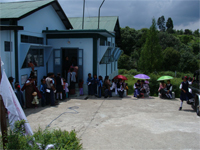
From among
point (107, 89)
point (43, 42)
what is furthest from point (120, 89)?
point (43, 42)

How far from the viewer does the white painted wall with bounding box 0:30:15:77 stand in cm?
930

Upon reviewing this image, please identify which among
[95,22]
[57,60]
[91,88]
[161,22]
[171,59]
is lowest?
[91,88]

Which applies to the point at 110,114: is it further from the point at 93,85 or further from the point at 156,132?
the point at 93,85

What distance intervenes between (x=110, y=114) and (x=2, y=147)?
5.57 m

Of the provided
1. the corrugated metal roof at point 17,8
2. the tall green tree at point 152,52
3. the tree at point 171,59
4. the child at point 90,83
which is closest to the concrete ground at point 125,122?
the child at point 90,83

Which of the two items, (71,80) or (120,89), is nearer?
(71,80)

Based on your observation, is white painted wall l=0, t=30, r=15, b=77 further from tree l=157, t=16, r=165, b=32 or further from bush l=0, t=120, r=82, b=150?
tree l=157, t=16, r=165, b=32

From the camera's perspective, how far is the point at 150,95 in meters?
14.6

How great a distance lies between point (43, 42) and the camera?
13242 mm

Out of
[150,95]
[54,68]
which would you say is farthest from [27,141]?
[150,95]

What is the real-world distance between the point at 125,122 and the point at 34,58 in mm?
6631

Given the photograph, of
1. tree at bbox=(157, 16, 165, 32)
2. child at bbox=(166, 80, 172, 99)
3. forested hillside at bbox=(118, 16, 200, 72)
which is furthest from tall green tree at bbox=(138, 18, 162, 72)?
tree at bbox=(157, 16, 165, 32)

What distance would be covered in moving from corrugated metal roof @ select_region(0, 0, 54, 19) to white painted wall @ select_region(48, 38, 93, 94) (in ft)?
7.76

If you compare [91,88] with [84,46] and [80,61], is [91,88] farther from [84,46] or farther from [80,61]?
[84,46]
